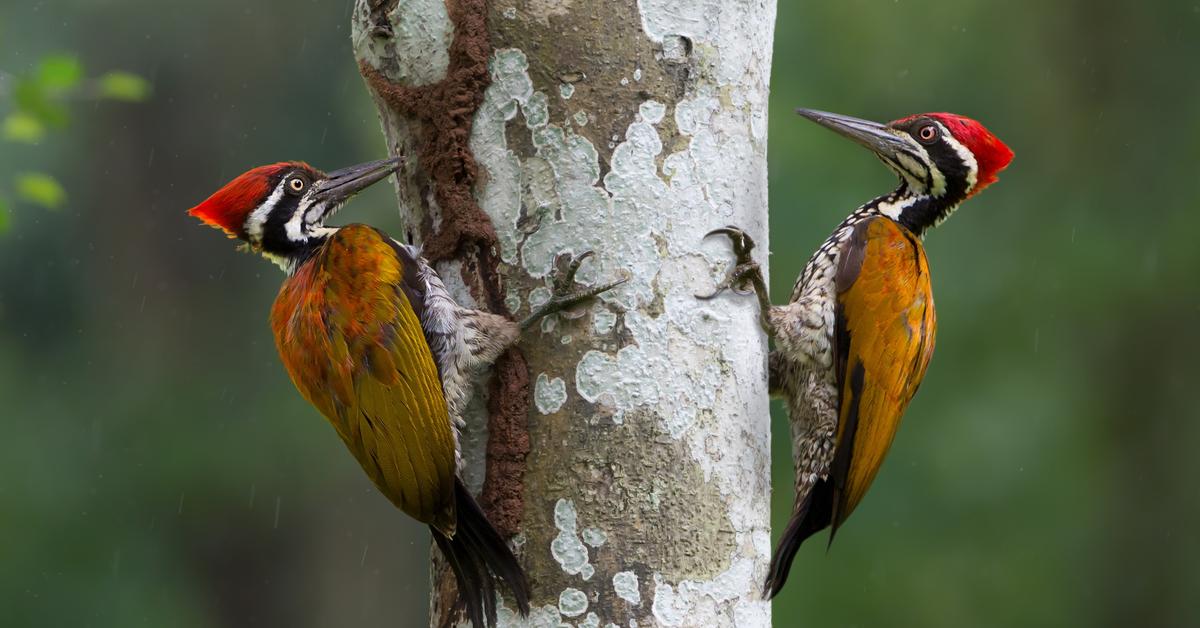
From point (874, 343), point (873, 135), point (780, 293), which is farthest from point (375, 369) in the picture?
point (780, 293)

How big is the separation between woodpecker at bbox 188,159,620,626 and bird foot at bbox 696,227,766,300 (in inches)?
11.6

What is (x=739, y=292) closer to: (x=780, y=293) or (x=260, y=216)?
(x=260, y=216)

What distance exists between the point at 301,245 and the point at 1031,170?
6935 millimetres

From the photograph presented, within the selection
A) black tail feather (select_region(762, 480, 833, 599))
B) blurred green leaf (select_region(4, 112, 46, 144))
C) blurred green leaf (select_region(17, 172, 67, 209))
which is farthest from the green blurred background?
blurred green leaf (select_region(4, 112, 46, 144))

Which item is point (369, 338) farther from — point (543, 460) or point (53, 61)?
point (53, 61)

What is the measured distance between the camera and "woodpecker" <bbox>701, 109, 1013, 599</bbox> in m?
4.07

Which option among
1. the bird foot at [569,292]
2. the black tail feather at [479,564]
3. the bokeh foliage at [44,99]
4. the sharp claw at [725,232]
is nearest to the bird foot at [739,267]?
the sharp claw at [725,232]

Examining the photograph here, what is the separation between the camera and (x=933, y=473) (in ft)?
28.3

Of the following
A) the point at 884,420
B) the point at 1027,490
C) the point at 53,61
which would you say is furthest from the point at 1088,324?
Answer: the point at 53,61

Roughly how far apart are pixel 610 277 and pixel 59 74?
1729 millimetres

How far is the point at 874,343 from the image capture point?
4.18 m

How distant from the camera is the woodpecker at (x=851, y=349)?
4.07 metres

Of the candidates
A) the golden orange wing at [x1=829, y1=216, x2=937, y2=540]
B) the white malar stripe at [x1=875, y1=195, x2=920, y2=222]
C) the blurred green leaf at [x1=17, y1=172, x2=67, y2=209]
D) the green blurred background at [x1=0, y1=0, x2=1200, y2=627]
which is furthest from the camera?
the green blurred background at [x1=0, y1=0, x2=1200, y2=627]

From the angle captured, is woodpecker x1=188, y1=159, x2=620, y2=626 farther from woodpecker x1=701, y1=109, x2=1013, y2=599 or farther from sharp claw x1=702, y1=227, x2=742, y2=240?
woodpecker x1=701, y1=109, x2=1013, y2=599
